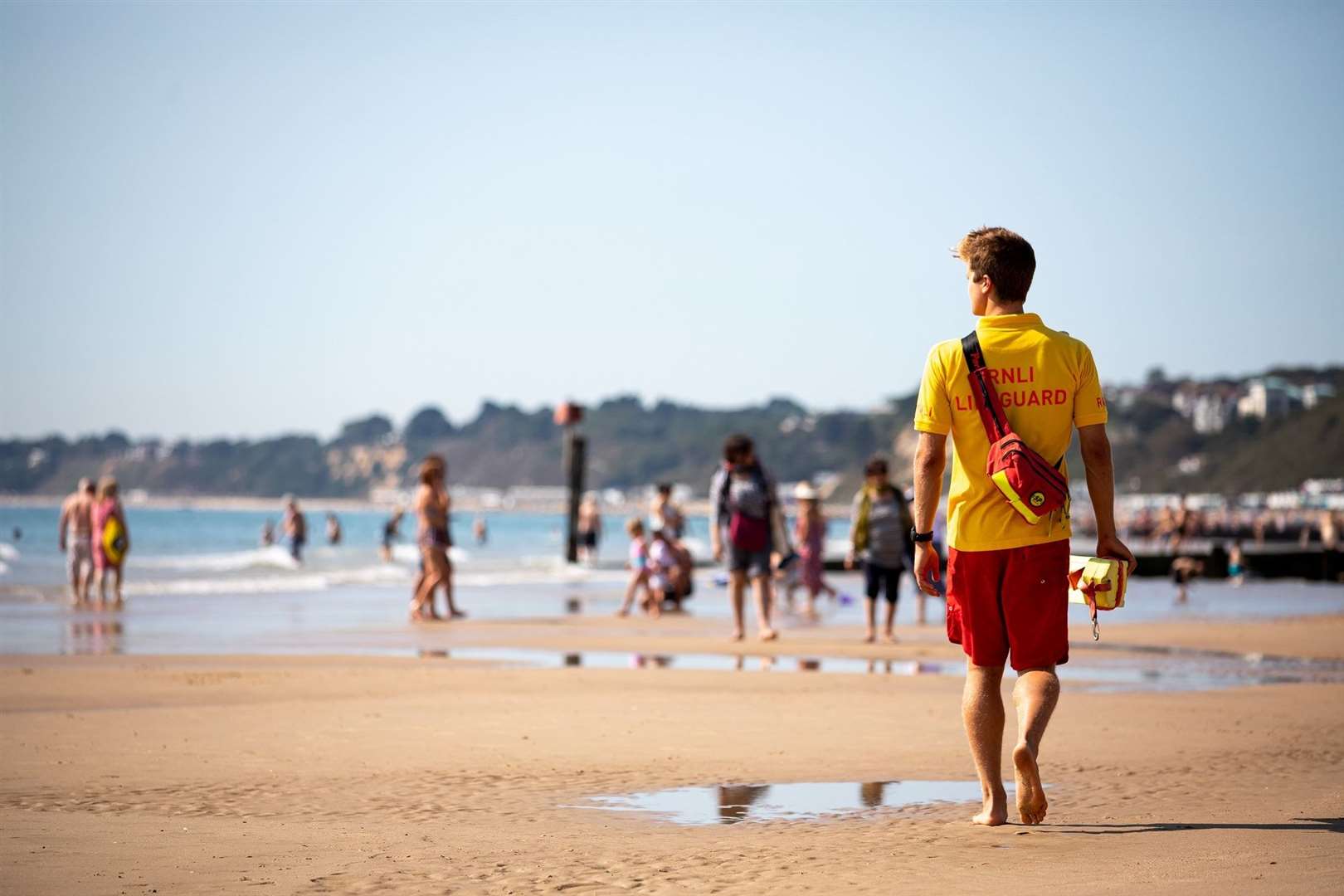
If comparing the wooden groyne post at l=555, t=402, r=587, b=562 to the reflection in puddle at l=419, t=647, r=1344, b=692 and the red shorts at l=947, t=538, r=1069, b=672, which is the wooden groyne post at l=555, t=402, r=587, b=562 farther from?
the red shorts at l=947, t=538, r=1069, b=672

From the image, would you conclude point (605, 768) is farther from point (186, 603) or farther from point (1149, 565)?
point (1149, 565)

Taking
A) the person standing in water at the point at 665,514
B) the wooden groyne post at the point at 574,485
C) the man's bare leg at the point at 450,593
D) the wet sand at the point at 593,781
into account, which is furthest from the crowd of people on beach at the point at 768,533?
the wooden groyne post at the point at 574,485

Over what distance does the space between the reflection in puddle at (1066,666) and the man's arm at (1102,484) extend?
5384 millimetres

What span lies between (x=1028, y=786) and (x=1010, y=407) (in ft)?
4.17

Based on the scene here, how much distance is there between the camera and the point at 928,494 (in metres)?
5.62

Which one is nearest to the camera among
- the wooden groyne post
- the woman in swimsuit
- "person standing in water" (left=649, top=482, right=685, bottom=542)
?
the woman in swimsuit

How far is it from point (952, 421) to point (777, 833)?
5.01ft

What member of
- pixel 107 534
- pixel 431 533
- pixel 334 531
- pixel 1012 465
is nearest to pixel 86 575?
pixel 107 534

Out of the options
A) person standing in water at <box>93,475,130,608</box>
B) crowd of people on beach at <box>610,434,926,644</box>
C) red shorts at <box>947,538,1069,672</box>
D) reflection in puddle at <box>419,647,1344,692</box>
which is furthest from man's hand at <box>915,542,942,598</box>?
person standing in water at <box>93,475,130,608</box>

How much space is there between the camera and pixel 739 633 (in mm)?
15180

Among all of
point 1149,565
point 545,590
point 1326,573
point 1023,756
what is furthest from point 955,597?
point 1326,573

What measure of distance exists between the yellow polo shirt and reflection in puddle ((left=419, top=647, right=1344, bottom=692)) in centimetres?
567

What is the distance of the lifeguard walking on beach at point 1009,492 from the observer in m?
5.41

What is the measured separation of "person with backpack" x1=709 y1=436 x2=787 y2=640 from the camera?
14.4m
